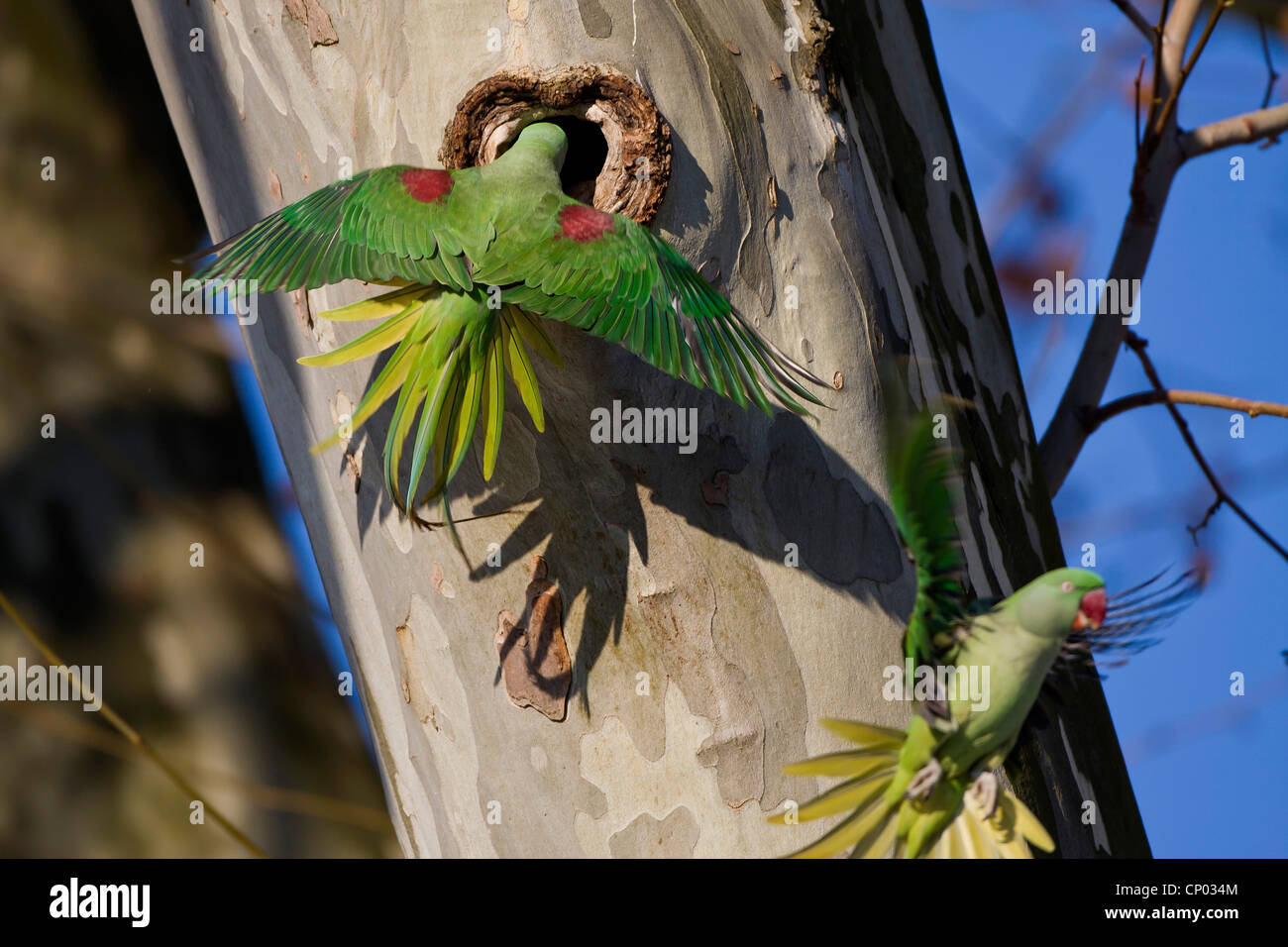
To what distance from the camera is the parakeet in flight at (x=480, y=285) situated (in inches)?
36.3

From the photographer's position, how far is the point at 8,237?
9.05 ft

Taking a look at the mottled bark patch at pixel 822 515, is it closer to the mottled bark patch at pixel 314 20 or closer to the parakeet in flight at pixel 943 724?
the parakeet in flight at pixel 943 724

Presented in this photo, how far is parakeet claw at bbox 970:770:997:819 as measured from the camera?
75 centimetres

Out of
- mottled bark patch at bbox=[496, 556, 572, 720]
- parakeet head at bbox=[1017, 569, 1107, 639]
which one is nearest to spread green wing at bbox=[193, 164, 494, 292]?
mottled bark patch at bbox=[496, 556, 572, 720]

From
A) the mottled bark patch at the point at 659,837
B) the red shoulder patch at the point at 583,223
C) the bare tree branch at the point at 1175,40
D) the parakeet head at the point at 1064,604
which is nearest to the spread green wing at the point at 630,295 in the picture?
the red shoulder patch at the point at 583,223

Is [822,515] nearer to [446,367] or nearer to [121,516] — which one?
[446,367]

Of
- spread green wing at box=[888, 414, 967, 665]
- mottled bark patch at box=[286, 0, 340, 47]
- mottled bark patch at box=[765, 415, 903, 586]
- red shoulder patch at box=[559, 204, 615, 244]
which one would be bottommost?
spread green wing at box=[888, 414, 967, 665]

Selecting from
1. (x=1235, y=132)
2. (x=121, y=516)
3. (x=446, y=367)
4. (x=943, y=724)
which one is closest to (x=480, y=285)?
(x=446, y=367)

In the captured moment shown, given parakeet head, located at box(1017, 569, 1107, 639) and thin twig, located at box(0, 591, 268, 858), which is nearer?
parakeet head, located at box(1017, 569, 1107, 639)

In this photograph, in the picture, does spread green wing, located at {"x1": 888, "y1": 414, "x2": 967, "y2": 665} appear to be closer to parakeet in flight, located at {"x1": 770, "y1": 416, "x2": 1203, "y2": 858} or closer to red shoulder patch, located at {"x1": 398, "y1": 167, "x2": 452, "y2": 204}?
parakeet in flight, located at {"x1": 770, "y1": 416, "x2": 1203, "y2": 858}

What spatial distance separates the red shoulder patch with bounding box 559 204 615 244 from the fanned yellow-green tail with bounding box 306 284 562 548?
0.09 m

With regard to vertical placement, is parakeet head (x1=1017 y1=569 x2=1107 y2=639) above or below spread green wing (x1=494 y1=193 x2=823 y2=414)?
below

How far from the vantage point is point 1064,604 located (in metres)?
0.71

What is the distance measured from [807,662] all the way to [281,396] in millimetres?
801
